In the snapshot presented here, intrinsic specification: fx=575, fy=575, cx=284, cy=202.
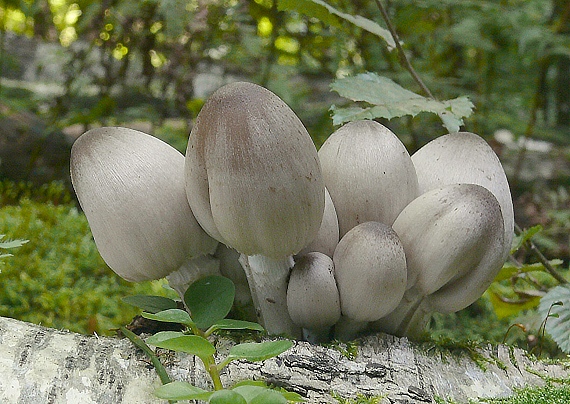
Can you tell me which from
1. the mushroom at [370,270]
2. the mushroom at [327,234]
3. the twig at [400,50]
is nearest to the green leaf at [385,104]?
the twig at [400,50]

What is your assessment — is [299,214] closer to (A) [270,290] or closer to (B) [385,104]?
(A) [270,290]

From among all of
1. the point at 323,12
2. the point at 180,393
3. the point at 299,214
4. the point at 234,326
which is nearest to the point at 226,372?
the point at 234,326

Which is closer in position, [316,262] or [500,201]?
[316,262]

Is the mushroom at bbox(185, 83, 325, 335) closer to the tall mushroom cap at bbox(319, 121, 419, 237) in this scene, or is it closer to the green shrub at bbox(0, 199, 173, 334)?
the tall mushroom cap at bbox(319, 121, 419, 237)

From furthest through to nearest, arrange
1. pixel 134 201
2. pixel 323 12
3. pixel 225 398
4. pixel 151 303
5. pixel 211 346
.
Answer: pixel 323 12, pixel 151 303, pixel 134 201, pixel 211 346, pixel 225 398

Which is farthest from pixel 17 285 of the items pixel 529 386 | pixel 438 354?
pixel 529 386

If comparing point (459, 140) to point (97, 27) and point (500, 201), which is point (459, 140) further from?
point (97, 27)

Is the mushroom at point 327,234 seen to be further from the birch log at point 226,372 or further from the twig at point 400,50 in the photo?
the twig at point 400,50
